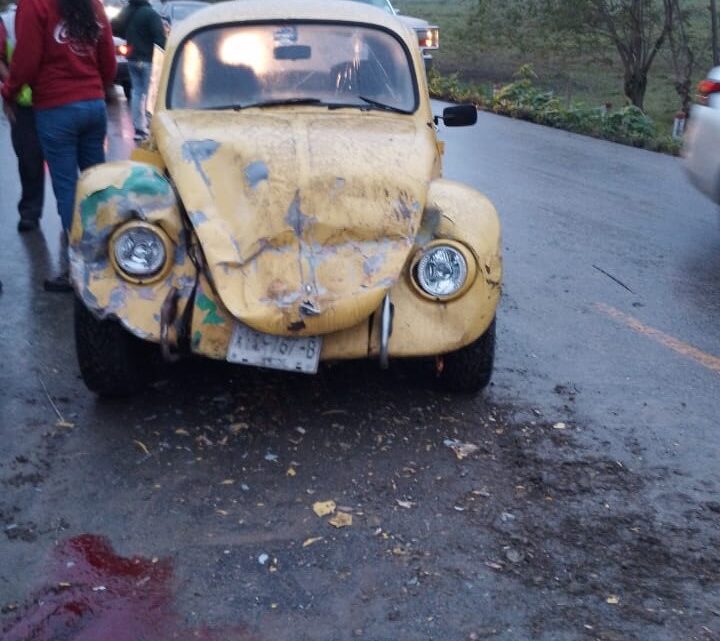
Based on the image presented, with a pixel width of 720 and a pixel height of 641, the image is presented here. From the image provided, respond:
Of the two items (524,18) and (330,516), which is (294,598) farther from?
(524,18)

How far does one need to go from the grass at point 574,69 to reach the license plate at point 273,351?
17.5 metres

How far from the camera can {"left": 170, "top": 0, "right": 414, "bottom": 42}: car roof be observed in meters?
6.15

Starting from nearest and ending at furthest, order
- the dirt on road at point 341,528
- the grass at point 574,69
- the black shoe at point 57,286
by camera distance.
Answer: the dirt on road at point 341,528 → the black shoe at point 57,286 → the grass at point 574,69

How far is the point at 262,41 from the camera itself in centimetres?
605

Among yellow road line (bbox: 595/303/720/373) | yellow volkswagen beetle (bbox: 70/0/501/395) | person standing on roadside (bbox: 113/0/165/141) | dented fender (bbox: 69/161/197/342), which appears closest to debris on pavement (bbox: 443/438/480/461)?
yellow volkswagen beetle (bbox: 70/0/501/395)

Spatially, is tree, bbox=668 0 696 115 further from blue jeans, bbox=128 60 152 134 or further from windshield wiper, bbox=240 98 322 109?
windshield wiper, bbox=240 98 322 109

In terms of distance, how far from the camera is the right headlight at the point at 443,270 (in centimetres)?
478

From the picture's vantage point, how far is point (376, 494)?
4387mm

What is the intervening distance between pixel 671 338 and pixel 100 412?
3369mm

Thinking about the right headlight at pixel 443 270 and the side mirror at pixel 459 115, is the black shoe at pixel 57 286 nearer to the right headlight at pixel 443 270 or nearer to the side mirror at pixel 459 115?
the side mirror at pixel 459 115

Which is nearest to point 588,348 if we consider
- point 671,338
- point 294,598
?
point 671,338

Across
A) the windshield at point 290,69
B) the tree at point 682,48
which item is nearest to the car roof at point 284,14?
the windshield at point 290,69

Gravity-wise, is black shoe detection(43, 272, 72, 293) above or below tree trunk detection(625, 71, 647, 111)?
above

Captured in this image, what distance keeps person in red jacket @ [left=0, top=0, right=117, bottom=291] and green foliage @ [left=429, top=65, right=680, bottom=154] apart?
9.48m
